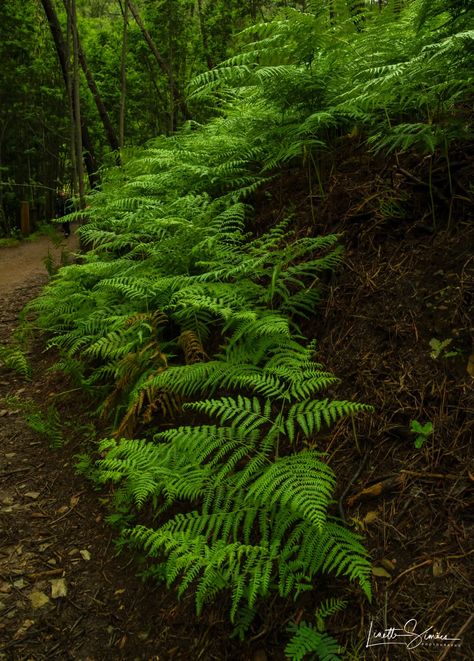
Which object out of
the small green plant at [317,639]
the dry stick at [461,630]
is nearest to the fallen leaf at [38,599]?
A: the small green plant at [317,639]

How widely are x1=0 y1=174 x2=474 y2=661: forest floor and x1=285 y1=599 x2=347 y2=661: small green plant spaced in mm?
48

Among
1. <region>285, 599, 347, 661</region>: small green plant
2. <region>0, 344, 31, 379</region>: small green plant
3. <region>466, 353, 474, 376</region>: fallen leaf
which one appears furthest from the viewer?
<region>0, 344, 31, 379</region>: small green plant

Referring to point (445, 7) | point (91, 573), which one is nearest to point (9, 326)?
point (91, 573)

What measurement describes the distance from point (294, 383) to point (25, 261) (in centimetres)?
1281

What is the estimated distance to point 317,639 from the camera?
177cm

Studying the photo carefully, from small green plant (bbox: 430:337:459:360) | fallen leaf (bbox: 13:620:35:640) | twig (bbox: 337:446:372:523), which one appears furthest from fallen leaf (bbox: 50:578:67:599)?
small green plant (bbox: 430:337:459:360)

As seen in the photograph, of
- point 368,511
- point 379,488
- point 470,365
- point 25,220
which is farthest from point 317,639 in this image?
point 25,220

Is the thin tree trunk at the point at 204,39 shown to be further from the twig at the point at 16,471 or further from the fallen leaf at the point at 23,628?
the fallen leaf at the point at 23,628

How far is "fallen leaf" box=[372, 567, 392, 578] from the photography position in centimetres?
188

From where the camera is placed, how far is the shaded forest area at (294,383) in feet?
6.39

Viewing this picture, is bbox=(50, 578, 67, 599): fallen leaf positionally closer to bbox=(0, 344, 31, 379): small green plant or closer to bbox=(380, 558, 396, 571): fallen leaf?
bbox=(380, 558, 396, 571): fallen leaf

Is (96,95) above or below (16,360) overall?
above

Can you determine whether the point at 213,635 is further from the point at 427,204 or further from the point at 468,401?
the point at 427,204

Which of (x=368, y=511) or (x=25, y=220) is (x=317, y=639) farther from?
(x=25, y=220)
